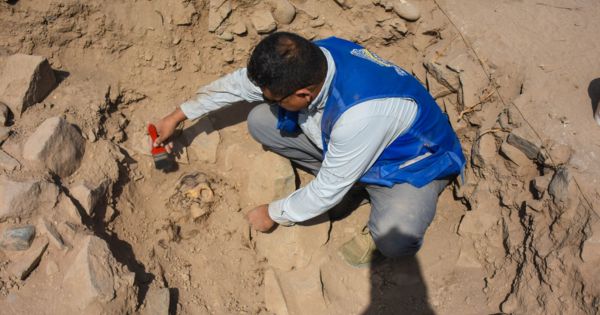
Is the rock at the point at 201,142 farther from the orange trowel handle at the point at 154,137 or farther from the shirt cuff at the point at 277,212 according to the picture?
the shirt cuff at the point at 277,212

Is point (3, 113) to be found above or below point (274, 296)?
above

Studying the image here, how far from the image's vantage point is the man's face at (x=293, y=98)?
2086 millimetres

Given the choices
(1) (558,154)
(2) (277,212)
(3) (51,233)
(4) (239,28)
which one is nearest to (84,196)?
(3) (51,233)

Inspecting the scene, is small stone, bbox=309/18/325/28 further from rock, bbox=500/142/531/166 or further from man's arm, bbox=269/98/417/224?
rock, bbox=500/142/531/166

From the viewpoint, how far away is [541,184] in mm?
2555

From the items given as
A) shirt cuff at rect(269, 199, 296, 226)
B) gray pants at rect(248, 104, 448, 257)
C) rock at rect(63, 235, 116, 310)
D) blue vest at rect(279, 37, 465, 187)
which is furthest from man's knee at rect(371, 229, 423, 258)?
rock at rect(63, 235, 116, 310)

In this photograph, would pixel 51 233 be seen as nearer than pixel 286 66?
No

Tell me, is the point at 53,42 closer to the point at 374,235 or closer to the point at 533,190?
the point at 374,235

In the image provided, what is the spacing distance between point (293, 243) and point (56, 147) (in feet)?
4.71

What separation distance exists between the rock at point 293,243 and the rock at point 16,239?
128cm

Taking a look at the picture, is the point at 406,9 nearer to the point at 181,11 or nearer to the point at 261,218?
the point at 181,11

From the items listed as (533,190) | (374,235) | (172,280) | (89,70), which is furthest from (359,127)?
(89,70)

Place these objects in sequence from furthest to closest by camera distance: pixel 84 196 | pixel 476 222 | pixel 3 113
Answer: pixel 476 222
pixel 3 113
pixel 84 196

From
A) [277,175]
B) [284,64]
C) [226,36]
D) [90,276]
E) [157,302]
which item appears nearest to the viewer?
[284,64]
